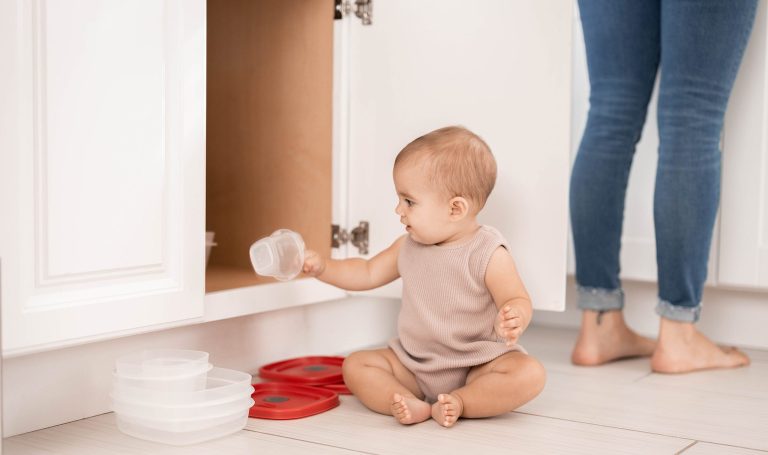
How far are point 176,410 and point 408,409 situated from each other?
288mm

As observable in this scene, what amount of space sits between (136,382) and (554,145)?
67 cm

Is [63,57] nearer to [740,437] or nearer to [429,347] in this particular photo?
[429,347]

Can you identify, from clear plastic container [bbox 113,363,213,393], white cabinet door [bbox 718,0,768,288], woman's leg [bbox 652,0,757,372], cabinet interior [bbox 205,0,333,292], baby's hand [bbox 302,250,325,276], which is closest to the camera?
clear plastic container [bbox 113,363,213,393]

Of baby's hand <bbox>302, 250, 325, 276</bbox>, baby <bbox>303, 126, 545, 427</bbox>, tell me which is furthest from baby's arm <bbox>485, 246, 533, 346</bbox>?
baby's hand <bbox>302, 250, 325, 276</bbox>

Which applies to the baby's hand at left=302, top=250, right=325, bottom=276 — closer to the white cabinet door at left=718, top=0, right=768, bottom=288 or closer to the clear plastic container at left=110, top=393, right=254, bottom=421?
the clear plastic container at left=110, top=393, right=254, bottom=421

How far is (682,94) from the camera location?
4.85 feet

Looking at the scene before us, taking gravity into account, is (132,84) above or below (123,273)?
above

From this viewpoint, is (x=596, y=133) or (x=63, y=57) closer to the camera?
(x=63, y=57)

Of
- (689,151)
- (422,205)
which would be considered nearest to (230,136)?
(422,205)

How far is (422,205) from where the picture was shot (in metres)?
1.23

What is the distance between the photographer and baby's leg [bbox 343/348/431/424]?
3.79ft

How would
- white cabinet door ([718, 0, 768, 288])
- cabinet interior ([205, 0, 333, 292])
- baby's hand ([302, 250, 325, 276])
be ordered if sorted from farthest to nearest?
white cabinet door ([718, 0, 768, 288])
cabinet interior ([205, 0, 333, 292])
baby's hand ([302, 250, 325, 276])

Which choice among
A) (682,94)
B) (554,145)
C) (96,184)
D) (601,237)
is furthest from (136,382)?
(682,94)

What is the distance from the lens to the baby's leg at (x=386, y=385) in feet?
3.79
